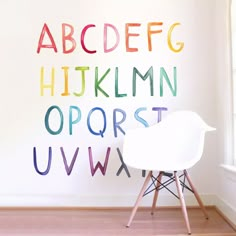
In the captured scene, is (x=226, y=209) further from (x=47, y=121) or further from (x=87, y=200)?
(x=47, y=121)

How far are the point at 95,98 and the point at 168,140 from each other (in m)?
0.67

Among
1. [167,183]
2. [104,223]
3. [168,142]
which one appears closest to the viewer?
[104,223]

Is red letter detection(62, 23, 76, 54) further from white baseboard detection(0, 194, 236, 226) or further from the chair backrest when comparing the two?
white baseboard detection(0, 194, 236, 226)

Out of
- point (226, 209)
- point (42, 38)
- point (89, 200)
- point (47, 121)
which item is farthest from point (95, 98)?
point (226, 209)

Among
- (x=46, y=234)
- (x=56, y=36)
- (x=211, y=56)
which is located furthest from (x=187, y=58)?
(x=46, y=234)

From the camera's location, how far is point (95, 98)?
2.60m

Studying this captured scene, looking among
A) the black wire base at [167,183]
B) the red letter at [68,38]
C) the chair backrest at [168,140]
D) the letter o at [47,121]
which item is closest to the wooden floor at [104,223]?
the black wire base at [167,183]

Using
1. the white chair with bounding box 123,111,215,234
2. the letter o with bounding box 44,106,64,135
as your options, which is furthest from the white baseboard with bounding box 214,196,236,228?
the letter o with bounding box 44,106,64,135

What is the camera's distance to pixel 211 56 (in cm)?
259

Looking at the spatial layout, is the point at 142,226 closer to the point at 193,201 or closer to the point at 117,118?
the point at 193,201

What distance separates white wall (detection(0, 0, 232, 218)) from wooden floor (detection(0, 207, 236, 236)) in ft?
0.37

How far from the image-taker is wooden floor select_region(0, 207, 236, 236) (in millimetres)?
2012

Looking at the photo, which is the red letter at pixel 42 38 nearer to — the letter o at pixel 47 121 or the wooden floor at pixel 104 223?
the letter o at pixel 47 121

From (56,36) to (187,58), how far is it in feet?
3.46
